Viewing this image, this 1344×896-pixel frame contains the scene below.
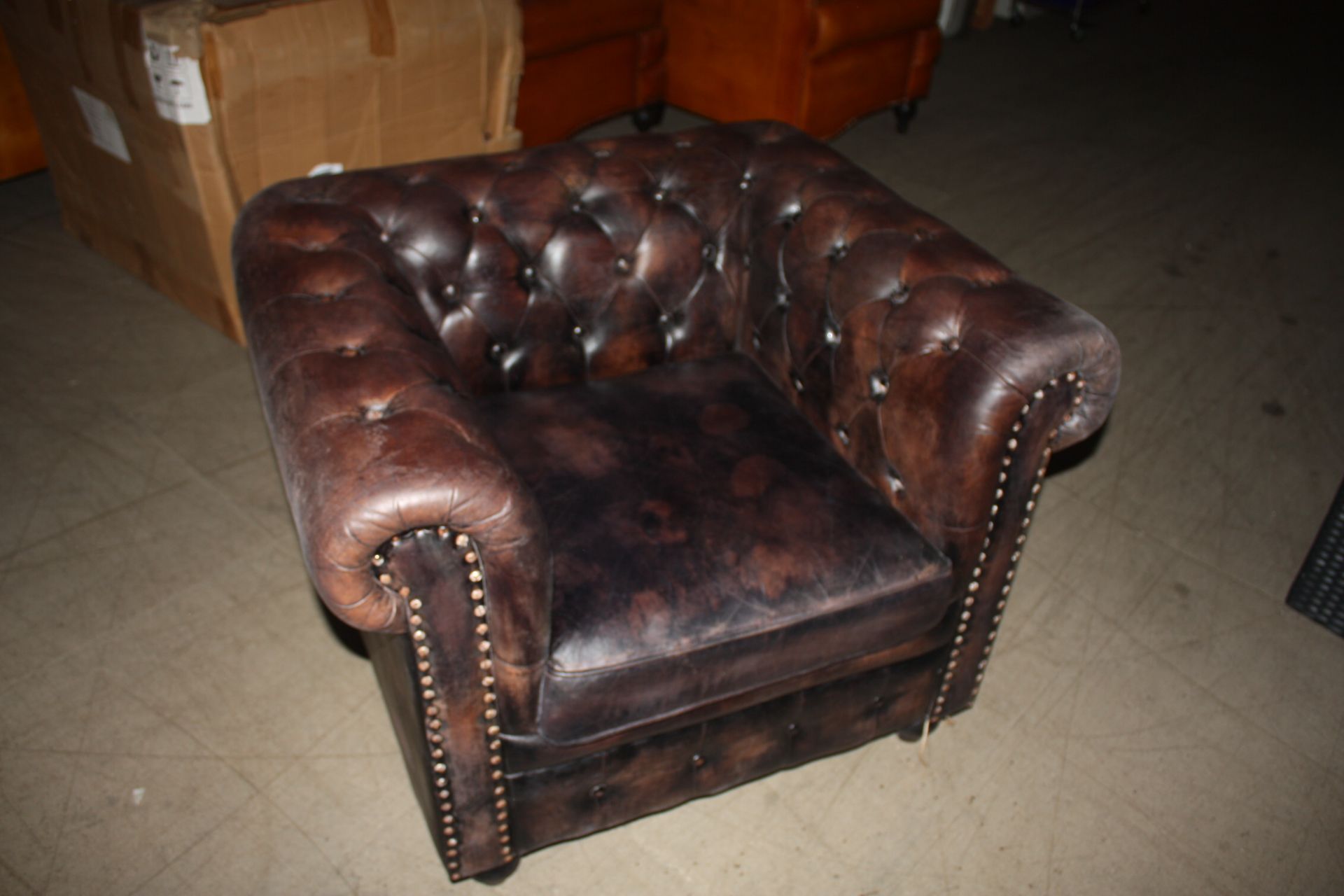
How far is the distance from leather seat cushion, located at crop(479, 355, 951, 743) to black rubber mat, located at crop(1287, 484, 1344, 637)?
93 centimetres

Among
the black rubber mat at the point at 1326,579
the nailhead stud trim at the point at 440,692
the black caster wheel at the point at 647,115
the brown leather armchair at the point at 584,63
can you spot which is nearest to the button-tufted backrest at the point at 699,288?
the nailhead stud trim at the point at 440,692

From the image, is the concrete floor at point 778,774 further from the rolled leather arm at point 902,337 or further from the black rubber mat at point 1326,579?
the rolled leather arm at point 902,337

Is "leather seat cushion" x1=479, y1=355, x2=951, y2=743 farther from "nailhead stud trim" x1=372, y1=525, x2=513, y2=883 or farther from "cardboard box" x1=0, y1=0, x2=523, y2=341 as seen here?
"cardboard box" x1=0, y1=0, x2=523, y2=341

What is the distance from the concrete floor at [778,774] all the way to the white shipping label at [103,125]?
413mm

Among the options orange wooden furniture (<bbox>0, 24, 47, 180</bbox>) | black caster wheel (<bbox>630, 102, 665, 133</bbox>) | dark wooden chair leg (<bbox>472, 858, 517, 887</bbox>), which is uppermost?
orange wooden furniture (<bbox>0, 24, 47, 180</bbox>)

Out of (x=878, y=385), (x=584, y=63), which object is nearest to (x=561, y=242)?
(x=878, y=385)

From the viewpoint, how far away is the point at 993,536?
1475 millimetres

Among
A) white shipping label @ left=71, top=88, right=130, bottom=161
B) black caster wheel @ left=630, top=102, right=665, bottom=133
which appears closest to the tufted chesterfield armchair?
white shipping label @ left=71, top=88, right=130, bottom=161

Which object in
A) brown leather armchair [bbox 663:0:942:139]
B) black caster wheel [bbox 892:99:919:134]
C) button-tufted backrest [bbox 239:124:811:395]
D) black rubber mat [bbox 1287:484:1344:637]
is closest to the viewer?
button-tufted backrest [bbox 239:124:811:395]

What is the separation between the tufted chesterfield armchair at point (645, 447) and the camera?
1.17 meters

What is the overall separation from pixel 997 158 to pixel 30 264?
123 inches

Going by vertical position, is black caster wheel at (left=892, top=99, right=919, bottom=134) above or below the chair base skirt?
below

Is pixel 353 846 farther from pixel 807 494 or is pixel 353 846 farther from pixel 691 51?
pixel 691 51

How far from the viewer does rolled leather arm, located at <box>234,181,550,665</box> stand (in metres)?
1.07
